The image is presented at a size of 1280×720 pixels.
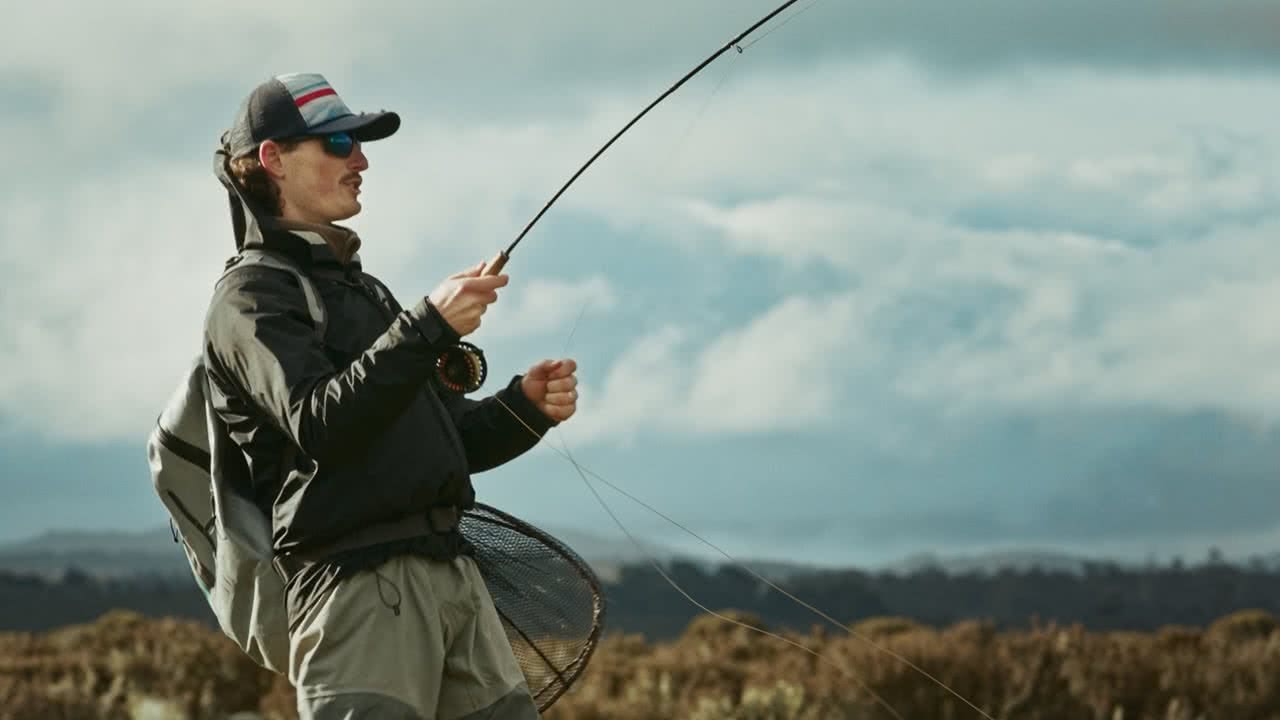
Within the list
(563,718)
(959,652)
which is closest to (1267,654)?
(959,652)

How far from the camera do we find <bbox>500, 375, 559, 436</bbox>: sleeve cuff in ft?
13.7

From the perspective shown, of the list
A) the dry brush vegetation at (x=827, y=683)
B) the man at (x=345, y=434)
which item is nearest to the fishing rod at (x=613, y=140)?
the man at (x=345, y=434)

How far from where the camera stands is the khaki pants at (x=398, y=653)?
3646mm

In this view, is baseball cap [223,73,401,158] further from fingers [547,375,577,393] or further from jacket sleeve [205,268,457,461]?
fingers [547,375,577,393]

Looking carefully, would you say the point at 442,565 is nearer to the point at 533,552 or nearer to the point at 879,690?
the point at 533,552

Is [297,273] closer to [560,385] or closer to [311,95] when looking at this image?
[311,95]

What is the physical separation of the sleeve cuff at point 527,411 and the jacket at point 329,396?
197 mm

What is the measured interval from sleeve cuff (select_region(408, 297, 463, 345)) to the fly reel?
0.63m

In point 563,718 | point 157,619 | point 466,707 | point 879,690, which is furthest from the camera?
point 157,619

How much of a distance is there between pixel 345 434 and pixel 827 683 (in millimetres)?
9877

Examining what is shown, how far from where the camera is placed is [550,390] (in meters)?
4.19

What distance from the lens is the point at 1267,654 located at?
14.8 metres

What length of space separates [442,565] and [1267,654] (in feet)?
40.2

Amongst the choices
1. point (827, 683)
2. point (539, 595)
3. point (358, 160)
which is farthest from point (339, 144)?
point (827, 683)
